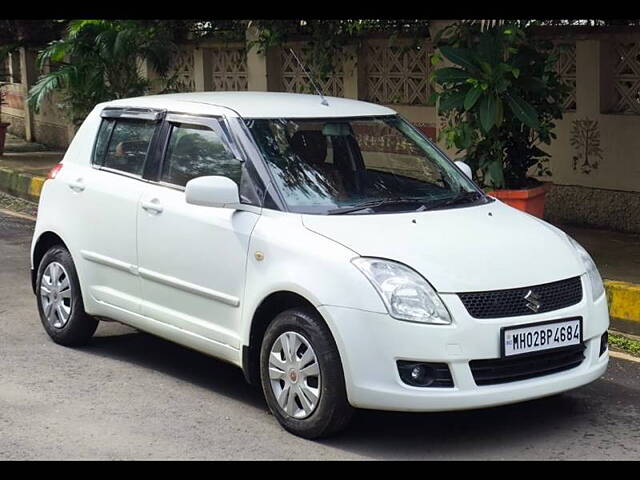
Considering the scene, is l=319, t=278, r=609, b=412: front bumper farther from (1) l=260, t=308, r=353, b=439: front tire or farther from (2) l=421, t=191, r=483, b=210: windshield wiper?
(2) l=421, t=191, r=483, b=210: windshield wiper

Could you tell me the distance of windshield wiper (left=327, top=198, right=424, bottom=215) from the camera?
598 cm

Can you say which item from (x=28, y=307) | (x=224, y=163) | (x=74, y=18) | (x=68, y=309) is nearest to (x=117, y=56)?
(x=74, y=18)

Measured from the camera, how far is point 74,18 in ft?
48.4

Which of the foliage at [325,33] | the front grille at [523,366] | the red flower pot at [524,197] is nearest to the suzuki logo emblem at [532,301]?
the front grille at [523,366]

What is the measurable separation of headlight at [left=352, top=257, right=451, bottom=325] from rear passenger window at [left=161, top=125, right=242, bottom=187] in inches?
48.0

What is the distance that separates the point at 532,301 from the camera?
18.0ft

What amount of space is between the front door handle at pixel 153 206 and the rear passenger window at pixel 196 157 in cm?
15

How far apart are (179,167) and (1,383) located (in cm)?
160

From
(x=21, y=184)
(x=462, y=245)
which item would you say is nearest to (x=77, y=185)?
(x=462, y=245)

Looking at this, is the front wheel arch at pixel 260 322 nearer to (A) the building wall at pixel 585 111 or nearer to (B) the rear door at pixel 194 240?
(B) the rear door at pixel 194 240

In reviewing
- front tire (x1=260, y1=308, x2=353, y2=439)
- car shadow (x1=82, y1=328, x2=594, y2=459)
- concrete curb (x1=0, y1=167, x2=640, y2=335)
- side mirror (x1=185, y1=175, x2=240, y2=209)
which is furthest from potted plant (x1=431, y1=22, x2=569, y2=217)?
front tire (x1=260, y1=308, x2=353, y2=439)
